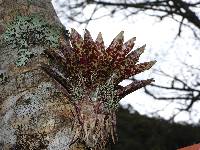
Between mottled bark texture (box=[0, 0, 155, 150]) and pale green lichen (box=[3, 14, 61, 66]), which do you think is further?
pale green lichen (box=[3, 14, 61, 66])

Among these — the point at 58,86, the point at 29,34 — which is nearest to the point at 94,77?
the point at 58,86

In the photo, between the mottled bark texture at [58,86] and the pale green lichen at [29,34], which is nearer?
the mottled bark texture at [58,86]

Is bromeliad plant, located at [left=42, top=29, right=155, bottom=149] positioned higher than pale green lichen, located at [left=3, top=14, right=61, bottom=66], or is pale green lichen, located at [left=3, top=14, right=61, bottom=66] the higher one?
pale green lichen, located at [left=3, top=14, right=61, bottom=66]

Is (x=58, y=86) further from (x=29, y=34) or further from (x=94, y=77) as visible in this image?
(x=29, y=34)

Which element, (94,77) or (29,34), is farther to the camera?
(29,34)

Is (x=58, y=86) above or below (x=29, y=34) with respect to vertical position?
below

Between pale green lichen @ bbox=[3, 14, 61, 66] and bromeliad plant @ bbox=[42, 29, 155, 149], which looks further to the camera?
pale green lichen @ bbox=[3, 14, 61, 66]
